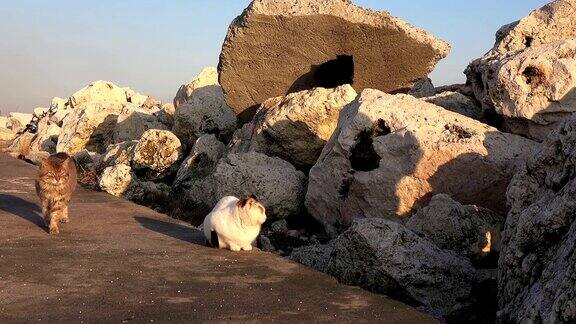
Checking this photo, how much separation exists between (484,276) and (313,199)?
404 cm

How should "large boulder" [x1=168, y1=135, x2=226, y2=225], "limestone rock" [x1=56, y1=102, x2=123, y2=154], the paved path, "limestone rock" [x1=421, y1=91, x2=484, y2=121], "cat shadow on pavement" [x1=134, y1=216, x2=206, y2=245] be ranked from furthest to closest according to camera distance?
"limestone rock" [x1=56, y1=102, x2=123, y2=154], "large boulder" [x1=168, y1=135, x2=226, y2=225], "limestone rock" [x1=421, y1=91, x2=484, y2=121], "cat shadow on pavement" [x1=134, y1=216, x2=206, y2=245], the paved path

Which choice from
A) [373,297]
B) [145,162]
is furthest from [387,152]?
[145,162]

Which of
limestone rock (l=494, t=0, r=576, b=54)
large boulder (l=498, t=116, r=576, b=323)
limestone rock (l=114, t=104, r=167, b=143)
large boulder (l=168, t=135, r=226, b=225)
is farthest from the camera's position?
limestone rock (l=114, t=104, r=167, b=143)

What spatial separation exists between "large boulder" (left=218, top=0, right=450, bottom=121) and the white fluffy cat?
18.0 ft

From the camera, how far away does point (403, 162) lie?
923 cm

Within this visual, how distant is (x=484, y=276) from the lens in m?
6.80

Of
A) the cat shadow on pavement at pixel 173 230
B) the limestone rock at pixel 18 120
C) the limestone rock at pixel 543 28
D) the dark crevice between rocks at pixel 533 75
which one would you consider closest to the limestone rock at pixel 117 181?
the cat shadow on pavement at pixel 173 230

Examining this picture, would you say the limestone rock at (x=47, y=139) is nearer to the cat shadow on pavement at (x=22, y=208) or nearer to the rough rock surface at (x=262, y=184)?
the cat shadow on pavement at (x=22, y=208)

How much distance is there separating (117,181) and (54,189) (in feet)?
12.5

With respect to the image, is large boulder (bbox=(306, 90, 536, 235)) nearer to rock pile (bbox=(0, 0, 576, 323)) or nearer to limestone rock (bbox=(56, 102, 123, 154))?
rock pile (bbox=(0, 0, 576, 323))

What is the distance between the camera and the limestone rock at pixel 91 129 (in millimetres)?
19812

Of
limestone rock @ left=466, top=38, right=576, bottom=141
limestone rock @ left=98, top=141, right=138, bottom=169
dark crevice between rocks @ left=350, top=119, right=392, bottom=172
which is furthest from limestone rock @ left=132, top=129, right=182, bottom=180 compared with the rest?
limestone rock @ left=466, top=38, right=576, bottom=141

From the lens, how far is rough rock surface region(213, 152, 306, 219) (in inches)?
428

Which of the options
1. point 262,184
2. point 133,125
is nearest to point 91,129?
point 133,125
